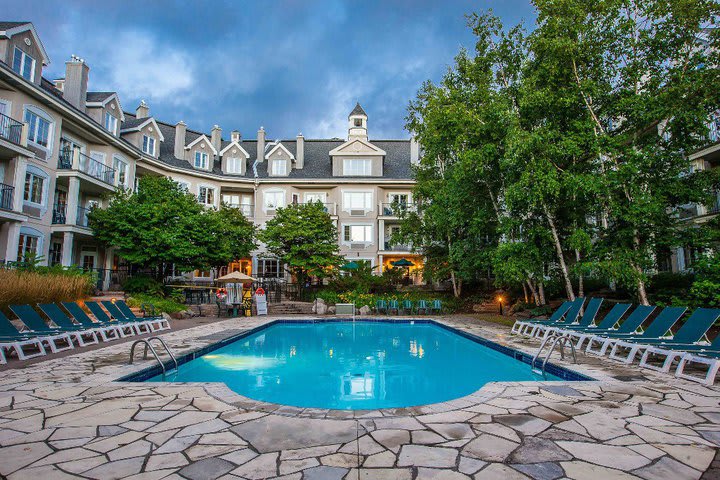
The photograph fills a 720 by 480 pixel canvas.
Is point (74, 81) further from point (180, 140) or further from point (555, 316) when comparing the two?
point (555, 316)

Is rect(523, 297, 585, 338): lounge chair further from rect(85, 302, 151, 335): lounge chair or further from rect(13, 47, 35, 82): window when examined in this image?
rect(13, 47, 35, 82): window

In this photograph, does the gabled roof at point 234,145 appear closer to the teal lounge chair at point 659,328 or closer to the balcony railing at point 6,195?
the balcony railing at point 6,195

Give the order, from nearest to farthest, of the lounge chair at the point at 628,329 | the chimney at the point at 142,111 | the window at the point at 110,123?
the lounge chair at the point at 628,329 → the window at the point at 110,123 → the chimney at the point at 142,111

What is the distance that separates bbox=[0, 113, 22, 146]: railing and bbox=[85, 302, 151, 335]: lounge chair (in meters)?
9.54

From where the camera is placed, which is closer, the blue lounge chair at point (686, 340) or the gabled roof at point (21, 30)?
the blue lounge chair at point (686, 340)

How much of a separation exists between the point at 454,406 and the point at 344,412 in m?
1.23

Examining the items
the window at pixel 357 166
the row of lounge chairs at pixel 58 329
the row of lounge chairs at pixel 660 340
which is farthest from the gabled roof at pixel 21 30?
the row of lounge chairs at pixel 660 340

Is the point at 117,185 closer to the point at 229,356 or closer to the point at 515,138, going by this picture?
the point at 229,356

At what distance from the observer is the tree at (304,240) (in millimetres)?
21078

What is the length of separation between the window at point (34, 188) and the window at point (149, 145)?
7474 millimetres

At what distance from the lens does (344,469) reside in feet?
8.91

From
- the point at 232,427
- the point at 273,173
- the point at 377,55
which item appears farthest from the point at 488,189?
the point at 377,55

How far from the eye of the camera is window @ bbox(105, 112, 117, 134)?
66.4 ft

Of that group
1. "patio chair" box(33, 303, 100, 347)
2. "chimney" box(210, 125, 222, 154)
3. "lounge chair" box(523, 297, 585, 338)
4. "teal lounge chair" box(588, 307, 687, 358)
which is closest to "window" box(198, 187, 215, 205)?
"chimney" box(210, 125, 222, 154)
